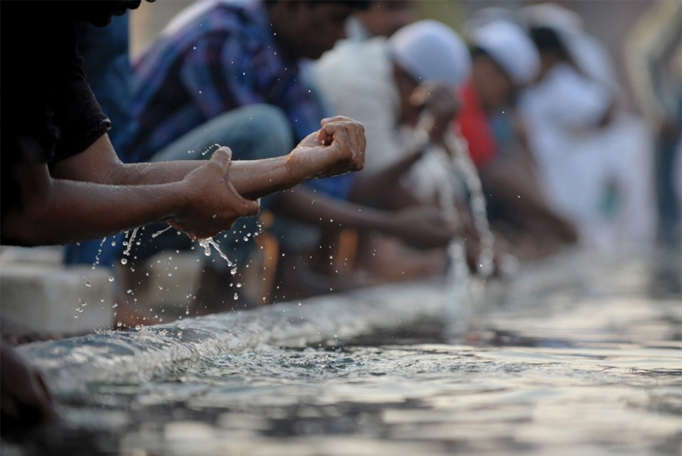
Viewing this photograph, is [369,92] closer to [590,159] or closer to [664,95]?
[590,159]

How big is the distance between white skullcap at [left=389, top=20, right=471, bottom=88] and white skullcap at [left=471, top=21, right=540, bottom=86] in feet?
8.30

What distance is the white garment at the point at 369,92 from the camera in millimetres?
6184

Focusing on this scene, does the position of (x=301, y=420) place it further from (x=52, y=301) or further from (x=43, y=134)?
(x=52, y=301)

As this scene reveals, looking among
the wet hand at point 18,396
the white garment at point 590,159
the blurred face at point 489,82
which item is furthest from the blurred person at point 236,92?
the white garment at point 590,159

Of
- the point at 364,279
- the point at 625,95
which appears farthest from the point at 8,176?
the point at 625,95

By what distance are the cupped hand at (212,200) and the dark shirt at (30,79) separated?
320 mm

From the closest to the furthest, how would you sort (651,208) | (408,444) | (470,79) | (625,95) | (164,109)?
(408,444) → (164,109) → (470,79) → (651,208) → (625,95)

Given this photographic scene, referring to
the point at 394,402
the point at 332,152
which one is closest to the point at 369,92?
the point at 332,152

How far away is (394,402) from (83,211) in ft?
2.41

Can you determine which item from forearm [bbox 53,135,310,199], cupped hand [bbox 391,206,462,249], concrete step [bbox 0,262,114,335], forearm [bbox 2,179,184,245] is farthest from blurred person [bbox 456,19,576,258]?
forearm [bbox 2,179,184,245]

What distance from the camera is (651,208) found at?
15.1 m

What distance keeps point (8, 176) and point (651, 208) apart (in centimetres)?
1329

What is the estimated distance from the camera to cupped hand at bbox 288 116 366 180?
9.23 ft

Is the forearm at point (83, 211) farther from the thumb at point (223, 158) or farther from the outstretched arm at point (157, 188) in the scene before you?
the thumb at point (223, 158)
